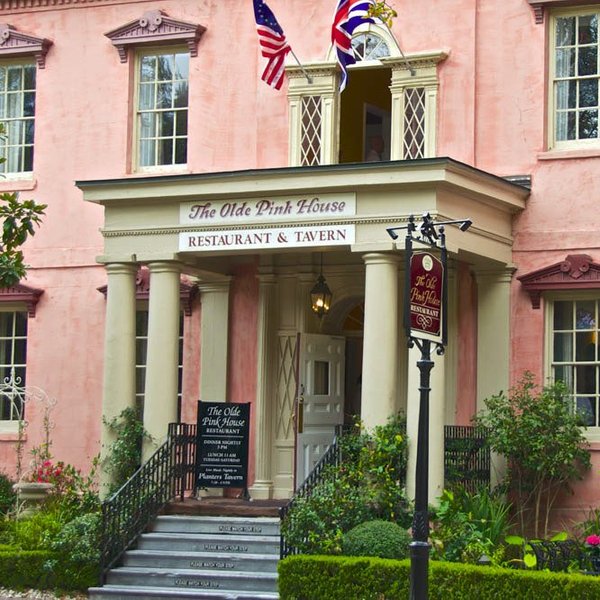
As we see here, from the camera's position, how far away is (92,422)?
2180cm

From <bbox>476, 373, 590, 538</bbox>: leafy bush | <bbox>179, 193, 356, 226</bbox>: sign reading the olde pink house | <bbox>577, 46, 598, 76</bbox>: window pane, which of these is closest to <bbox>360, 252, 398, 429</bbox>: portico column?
<bbox>179, 193, 356, 226</bbox>: sign reading the olde pink house

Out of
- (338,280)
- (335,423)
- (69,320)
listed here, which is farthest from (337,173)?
(69,320)

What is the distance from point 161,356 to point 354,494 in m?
3.50

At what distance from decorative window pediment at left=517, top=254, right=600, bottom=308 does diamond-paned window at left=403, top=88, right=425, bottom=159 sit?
2363 millimetres

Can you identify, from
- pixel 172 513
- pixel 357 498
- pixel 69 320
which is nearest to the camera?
pixel 357 498

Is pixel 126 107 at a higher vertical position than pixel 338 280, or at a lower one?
higher

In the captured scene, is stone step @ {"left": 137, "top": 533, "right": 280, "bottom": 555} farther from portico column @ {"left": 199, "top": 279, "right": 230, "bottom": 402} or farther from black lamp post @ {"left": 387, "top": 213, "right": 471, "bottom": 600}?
black lamp post @ {"left": 387, "top": 213, "right": 471, "bottom": 600}

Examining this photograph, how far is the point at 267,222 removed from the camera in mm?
18438

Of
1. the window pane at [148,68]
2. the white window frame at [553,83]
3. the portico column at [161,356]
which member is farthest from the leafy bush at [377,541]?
the window pane at [148,68]

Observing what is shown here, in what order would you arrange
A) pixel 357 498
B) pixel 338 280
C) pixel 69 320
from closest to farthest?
pixel 357 498, pixel 338 280, pixel 69 320

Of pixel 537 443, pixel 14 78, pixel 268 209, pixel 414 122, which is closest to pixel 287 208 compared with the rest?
pixel 268 209

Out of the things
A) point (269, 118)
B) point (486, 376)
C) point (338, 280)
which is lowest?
point (486, 376)

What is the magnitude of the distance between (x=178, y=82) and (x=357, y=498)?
25.5ft

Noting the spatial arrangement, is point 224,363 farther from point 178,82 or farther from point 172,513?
point 178,82
